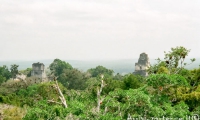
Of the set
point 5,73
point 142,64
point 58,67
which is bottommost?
point 5,73

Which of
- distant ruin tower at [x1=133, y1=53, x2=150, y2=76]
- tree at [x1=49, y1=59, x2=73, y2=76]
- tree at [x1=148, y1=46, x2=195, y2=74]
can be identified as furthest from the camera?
distant ruin tower at [x1=133, y1=53, x2=150, y2=76]

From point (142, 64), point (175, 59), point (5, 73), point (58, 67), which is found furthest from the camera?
point (142, 64)

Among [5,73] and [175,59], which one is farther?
[5,73]

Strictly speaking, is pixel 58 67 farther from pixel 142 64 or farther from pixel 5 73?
pixel 142 64

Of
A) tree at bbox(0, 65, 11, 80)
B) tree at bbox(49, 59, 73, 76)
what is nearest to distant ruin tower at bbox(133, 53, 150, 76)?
tree at bbox(49, 59, 73, 76)

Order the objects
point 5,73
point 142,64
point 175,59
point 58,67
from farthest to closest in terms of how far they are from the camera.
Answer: point 142,64
point 58,67
point 5,73
point 175,59

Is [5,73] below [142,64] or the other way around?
below

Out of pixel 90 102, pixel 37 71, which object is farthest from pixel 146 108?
pixel 37 71

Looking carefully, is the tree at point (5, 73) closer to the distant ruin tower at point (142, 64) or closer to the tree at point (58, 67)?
the tree at point (58, 67)

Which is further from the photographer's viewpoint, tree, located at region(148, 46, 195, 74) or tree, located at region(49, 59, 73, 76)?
tree, located at region(49, 59, 73, 76)

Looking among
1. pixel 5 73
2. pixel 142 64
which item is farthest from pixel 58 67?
pixel 142 64

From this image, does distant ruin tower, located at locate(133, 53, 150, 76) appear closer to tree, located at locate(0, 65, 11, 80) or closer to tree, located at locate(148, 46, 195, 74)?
tree, located at locate(0, 65, 11, 80)

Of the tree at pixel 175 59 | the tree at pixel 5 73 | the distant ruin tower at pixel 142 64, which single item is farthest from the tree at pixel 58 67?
the tree at pixel 175 59

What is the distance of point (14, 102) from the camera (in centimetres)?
2994
